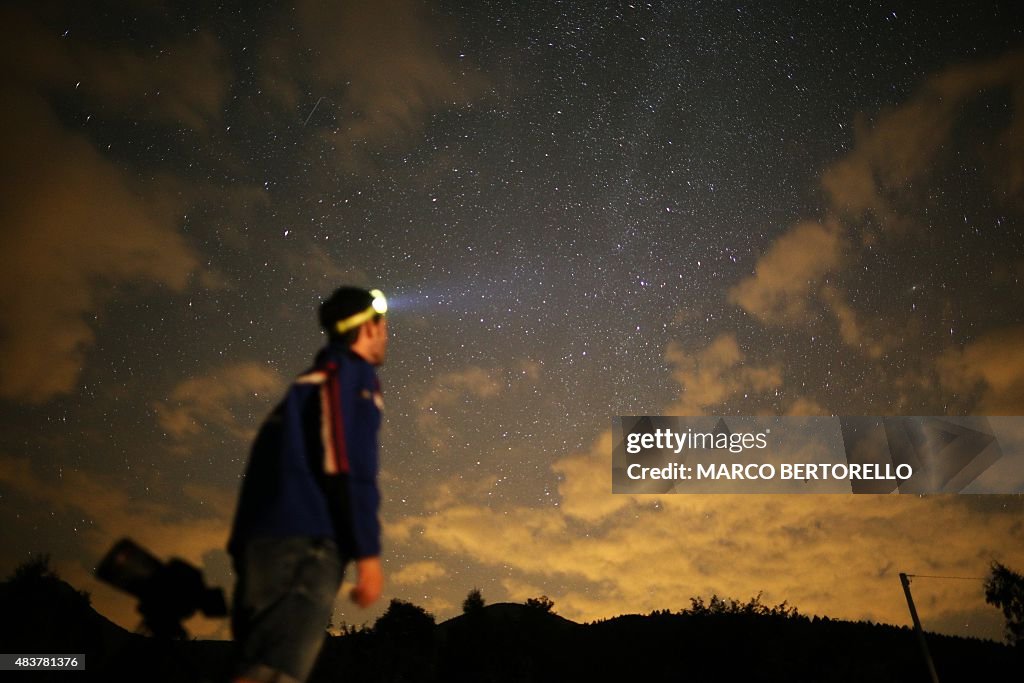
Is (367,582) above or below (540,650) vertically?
below

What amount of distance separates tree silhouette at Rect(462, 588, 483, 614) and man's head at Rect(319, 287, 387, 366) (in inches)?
2963

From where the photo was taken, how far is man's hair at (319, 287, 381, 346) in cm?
320

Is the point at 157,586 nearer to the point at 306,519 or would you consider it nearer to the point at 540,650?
the point at 306,519

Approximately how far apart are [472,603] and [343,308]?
75929mm

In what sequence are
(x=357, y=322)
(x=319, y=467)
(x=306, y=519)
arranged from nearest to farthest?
1. (x=306, y=519)
2. (x=319, y=467)
3. (x=357, y=322)

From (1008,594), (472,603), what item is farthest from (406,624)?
(1008,594)

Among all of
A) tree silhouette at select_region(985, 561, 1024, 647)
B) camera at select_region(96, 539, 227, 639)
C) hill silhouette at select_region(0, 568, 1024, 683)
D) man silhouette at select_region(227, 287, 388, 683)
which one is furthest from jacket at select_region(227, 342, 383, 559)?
tree silhouette at select_region(985, 561, 1024, 647)

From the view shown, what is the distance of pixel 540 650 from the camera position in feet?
251

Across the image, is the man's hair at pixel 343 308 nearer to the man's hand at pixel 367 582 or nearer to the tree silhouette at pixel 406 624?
the man's hand at pixel 367 582

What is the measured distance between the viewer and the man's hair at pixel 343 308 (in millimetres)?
3203

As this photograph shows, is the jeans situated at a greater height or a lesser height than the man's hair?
lesser

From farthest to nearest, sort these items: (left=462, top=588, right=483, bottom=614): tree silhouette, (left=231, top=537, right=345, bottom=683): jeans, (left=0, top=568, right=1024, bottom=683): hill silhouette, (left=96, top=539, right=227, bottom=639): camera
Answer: (left=462, top=588, right=483, bottom=614): tree silhouette < (left=0, top=568, right=1024, bottom=683): hill silhouette < (left=96, top=539, right=227, bottom=639): camera < (left=231, top=537, right=345, bottom=683): jeans

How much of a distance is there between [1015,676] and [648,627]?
6068 centimetres

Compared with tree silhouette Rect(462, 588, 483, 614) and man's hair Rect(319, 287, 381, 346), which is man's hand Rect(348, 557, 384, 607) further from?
tree silhouette Rect(462, 588, 483, 614)
